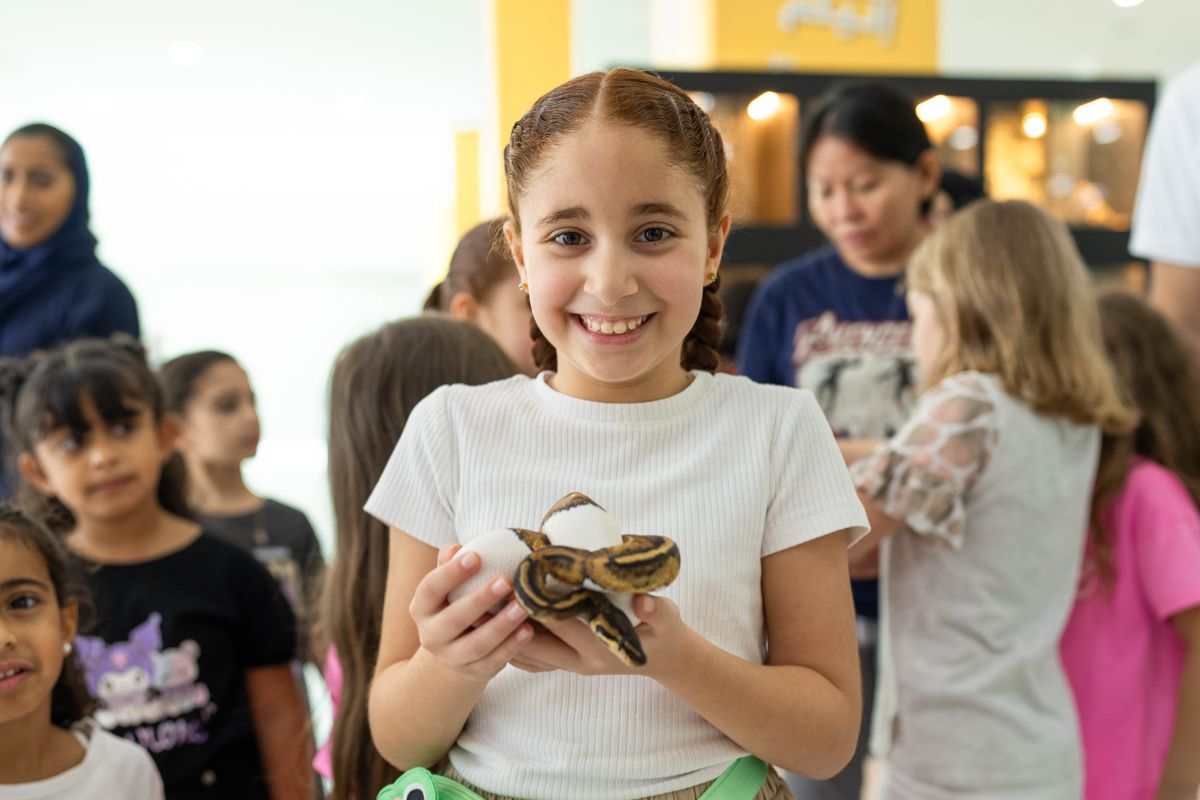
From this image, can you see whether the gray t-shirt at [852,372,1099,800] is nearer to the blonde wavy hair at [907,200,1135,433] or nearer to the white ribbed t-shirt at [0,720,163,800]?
the blonde wavy hair at [907,200,1135,433]

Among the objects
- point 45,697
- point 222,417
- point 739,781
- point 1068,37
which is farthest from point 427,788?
point 1068,37

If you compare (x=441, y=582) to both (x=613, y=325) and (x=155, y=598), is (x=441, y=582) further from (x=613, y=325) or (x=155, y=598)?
(x=155, y=598)

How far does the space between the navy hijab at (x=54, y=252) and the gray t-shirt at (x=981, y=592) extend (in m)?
1.99

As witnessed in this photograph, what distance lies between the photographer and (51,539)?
148 cm

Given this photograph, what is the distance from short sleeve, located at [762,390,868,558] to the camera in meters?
1.08

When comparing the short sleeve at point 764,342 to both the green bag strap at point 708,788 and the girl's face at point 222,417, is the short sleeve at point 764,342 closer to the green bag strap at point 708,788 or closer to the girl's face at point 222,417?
the girl's face at point 222,417

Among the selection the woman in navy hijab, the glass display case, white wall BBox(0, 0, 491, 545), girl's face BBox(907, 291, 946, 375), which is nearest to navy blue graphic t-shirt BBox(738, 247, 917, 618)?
girl's face BBox(907, 291, 946, 375)

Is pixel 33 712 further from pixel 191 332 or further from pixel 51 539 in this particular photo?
pixel 191 332

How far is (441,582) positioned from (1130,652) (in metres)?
1.56

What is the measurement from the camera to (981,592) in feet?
6.00

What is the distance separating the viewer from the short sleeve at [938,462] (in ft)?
5.84

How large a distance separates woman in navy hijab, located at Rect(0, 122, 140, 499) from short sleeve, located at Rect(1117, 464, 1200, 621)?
87.6 inches

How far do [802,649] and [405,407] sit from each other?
682 mm

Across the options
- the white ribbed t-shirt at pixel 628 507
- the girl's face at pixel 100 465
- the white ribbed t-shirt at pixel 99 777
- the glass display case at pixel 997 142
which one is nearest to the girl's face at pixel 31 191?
the girl's face at pixel 100 465
